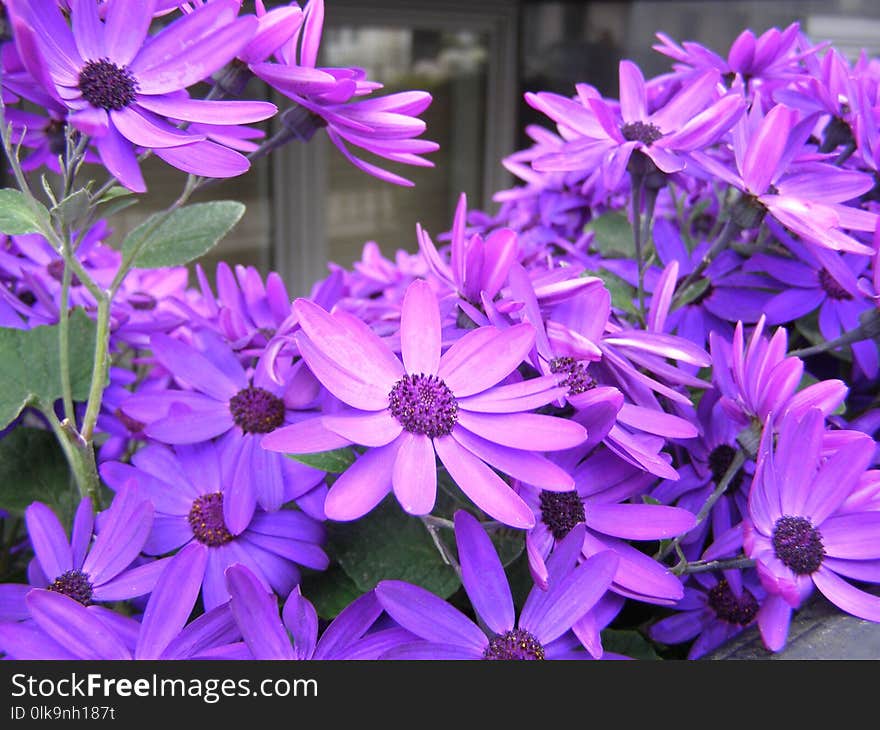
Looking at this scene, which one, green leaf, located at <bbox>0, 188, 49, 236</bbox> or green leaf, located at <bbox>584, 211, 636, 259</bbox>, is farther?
green leaf, located at <bbox>584, 211, 636, 259</bbox>

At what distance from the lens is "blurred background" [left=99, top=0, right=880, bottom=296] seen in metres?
2.96

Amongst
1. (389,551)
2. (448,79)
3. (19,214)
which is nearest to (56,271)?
(19,214)

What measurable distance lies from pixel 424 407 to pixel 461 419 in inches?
0.7

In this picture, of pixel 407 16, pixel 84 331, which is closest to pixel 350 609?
pixel 84 331

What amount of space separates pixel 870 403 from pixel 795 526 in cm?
21

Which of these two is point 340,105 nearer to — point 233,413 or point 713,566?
point 233,413

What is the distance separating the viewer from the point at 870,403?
563 mm

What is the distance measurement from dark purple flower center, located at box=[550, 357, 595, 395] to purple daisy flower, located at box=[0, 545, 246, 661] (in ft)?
0.60

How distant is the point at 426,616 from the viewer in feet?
1.21

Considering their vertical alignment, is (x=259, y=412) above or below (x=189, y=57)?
below

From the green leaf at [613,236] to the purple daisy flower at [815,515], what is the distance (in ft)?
1.15

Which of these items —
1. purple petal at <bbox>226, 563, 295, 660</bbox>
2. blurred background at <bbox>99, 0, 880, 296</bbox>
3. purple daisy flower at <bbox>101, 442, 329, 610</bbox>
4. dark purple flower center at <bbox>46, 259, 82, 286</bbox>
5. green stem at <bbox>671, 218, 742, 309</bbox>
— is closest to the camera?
purple petal at <bbox>226, 563, 295, 660</bbox>

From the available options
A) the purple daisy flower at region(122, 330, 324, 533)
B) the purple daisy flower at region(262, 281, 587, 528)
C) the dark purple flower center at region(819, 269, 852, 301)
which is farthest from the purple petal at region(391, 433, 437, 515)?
the dark purple flower center at region(819, 269, 852, 301)

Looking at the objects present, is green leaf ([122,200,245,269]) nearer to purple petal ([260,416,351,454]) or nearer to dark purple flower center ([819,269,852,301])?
purple petal ([260,416,351,454])
